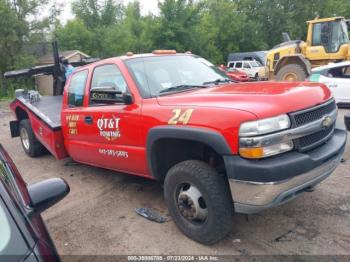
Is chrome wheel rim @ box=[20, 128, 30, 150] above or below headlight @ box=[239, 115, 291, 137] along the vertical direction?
below

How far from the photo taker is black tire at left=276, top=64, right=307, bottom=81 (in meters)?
13.4

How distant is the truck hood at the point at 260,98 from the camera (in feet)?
9.71

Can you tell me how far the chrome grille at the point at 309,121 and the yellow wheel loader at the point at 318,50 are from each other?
34.4ft

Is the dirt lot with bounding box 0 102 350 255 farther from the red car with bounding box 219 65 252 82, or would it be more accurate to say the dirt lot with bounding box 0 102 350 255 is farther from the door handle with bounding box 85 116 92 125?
the red car with bounding box 219 65 252 82

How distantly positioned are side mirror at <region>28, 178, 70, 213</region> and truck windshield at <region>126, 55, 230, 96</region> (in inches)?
73.4

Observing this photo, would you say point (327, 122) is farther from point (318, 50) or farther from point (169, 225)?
point (318, 50)

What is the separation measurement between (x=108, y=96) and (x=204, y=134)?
65.4 inches

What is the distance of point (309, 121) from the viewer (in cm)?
315

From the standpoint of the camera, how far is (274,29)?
4009 cm

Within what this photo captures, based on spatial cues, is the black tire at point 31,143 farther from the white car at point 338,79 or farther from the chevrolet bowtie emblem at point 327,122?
the white car at point 338,79

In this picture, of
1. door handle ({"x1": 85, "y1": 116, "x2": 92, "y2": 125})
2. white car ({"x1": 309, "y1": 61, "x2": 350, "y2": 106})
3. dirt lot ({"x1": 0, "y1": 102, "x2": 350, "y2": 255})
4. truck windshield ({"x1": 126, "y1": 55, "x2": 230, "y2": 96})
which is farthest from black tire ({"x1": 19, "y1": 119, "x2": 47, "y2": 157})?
white car ({"x1": 309, "y1": 61, "x2": 350, "y2": 106})

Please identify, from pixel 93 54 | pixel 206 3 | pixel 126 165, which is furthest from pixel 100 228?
pixel 206 3

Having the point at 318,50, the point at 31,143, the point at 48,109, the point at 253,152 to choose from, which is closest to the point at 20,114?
the point at 31,143

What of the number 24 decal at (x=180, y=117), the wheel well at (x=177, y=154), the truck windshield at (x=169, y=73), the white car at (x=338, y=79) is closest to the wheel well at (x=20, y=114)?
the truck windshield at (x=169, y=73)
